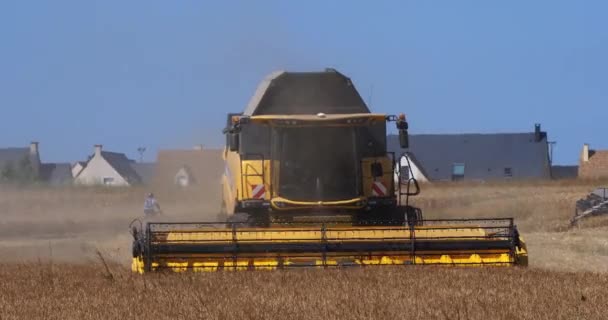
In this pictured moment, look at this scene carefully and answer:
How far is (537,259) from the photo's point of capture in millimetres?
21125

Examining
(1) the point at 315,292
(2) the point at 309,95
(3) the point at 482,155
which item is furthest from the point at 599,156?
(1) the point at 315,292

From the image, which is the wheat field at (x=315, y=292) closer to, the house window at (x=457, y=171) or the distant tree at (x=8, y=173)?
the distant tree at (x=8, y=173)

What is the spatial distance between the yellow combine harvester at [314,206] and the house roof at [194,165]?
178 inches

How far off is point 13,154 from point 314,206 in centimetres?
8557

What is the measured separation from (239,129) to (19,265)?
364 centimetres

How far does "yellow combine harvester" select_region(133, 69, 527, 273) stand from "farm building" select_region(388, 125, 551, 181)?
248 ft

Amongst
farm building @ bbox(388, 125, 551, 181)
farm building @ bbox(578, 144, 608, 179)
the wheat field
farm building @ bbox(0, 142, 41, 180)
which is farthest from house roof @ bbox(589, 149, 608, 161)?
the wheat field

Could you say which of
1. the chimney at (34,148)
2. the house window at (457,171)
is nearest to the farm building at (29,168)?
the chimney at (34,148)

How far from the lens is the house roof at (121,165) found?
344ft

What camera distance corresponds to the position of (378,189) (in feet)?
59.4

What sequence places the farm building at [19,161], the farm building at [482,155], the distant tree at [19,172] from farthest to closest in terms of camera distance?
the farm building at [482,155] < the farm building at [19,161] < the distant tree at [19,172]

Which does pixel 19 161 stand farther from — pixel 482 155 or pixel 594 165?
pixel 594 165

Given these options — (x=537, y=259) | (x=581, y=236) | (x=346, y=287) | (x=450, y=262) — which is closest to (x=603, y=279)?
(x=450, y=262)

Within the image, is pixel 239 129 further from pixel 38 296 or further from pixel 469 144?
pixel 469 144
